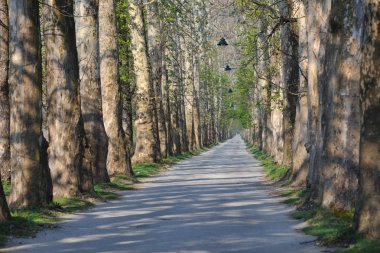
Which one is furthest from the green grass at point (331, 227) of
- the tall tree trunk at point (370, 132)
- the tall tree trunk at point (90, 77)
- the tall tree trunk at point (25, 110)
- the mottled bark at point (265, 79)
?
the mottled bark at point (265, 79)

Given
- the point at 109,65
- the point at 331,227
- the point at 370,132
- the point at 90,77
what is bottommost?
the point at 331,227

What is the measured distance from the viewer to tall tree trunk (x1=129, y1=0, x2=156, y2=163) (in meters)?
35.3

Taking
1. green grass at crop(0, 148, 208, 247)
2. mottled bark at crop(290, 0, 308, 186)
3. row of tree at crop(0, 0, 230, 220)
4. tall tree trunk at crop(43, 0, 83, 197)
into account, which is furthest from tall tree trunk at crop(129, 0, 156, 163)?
tall tree trunk at crop(43, 0, 83, 197)

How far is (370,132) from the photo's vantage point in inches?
363

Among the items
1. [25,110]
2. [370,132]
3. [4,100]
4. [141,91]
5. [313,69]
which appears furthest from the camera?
[141,91]

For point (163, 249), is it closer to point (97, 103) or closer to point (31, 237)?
point (31, 237)

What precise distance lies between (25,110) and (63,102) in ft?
9.96

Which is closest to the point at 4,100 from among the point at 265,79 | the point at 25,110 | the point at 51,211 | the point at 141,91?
the point at 265,79

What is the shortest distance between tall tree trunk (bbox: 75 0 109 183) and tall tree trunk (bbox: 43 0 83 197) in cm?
371

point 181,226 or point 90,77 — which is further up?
point 90,77

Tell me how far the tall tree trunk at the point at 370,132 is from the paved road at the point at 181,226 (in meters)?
0.95

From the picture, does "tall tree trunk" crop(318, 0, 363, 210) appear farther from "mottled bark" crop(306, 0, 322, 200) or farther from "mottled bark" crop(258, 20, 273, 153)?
"mottled bark" crop(258, 20, 273, 153)

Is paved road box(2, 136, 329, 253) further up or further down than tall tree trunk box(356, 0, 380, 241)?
further down

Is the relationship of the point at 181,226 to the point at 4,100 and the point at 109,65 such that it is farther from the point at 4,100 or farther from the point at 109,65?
the point at 109,65
